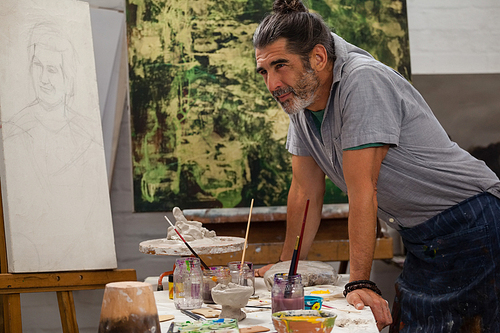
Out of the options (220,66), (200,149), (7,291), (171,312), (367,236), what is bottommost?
(7,291)

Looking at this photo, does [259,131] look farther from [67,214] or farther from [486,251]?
[486,251]

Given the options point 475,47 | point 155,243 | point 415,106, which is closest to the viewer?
point 415,106

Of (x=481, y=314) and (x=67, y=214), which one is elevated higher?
(x=67, y=214)

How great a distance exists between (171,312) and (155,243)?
439 mm

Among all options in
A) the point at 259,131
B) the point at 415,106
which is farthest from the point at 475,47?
the point at 415,106

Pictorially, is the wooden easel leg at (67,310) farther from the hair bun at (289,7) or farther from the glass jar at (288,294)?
the hair bun at (289,7)

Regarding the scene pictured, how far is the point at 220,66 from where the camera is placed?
319cm

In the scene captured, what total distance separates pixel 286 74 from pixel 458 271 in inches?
30.8

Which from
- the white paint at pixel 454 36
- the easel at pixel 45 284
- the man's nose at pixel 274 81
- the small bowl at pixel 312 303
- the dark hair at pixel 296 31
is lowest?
the easel at pixel 45 284

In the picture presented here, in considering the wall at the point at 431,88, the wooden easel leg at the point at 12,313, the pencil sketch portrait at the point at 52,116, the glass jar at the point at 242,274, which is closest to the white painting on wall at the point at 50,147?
the pencil sketch portrait at the point at 52,116

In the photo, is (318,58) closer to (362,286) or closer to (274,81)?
(274,81)

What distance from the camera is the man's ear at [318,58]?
1.52m

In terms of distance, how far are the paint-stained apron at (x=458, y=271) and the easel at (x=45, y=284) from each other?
127cm

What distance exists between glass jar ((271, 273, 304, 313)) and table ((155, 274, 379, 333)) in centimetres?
5
